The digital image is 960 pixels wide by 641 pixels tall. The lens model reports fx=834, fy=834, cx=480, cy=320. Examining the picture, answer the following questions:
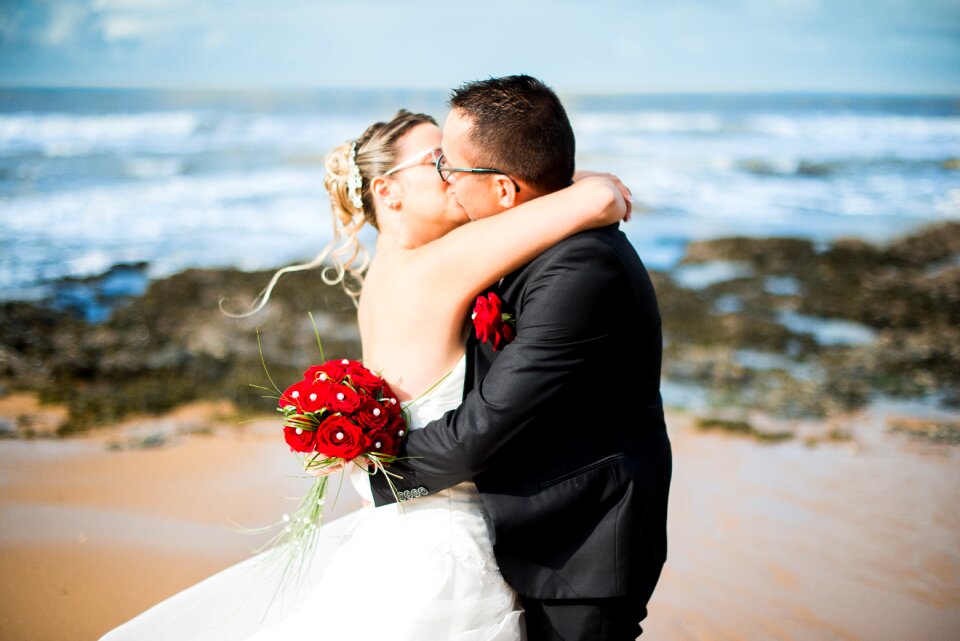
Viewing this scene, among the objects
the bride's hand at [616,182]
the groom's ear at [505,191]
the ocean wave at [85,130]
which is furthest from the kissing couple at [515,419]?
the ocean wave at [85,130]

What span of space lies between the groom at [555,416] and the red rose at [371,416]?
0.13 metres

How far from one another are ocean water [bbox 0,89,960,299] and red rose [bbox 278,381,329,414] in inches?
479

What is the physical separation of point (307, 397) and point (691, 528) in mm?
4048

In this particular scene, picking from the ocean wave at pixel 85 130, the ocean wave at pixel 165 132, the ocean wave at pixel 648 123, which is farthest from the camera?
the ocean wave at pixel 648 123

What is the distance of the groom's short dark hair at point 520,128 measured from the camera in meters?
2.49

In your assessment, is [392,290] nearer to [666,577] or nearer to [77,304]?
[666,577]

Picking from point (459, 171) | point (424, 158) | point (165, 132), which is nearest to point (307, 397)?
point (459, 171)

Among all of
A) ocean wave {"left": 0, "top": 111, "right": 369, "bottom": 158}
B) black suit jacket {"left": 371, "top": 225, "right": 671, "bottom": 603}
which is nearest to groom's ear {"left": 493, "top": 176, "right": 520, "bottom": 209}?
black suit jacket {"left": 371, "top": 225, "right": 671, "bottom": 603}

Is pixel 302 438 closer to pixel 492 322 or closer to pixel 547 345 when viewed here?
pixel 492 322

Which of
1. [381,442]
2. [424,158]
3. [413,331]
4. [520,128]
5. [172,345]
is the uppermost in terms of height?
[520,128]

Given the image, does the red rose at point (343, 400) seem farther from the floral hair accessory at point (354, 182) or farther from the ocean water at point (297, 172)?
the ocean water at point (297, 172)

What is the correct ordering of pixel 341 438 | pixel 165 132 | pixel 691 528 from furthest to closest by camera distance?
pixel 165 132 → pixel 691 528 → pixel 341 438

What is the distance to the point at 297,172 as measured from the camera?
82.5 ft

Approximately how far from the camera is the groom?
2.31m
